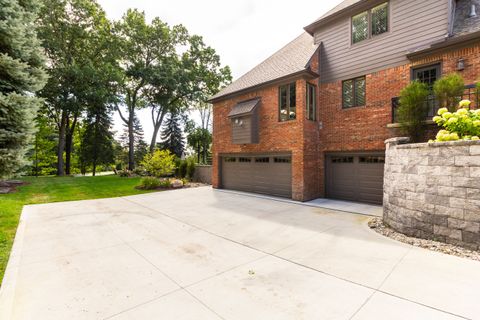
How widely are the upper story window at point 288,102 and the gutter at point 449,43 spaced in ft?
14.2

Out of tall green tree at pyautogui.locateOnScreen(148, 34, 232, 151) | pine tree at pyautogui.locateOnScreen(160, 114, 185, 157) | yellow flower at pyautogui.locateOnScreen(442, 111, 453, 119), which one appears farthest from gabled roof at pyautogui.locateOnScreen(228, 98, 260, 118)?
pine tree at pyautogui.locateOnScreen(160, 114, 185, 157)

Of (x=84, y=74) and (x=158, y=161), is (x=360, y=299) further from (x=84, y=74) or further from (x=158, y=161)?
(x=84, y=74)

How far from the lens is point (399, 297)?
10.2 feet

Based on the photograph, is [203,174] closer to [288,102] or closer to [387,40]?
[288,102]

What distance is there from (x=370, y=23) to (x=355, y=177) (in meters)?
6.35

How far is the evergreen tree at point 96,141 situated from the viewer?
29391mm

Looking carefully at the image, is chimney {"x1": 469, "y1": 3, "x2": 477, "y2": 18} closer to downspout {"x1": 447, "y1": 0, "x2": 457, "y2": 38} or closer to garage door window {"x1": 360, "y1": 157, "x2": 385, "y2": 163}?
downspout {"x1": 447, "y1": 0, "x2": 457, "y2": 38}

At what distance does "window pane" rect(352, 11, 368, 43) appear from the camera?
9.34 meters

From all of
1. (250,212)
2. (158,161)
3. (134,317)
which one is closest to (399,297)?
(134,317)

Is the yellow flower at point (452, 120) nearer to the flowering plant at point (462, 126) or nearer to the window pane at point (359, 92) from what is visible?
the flowering plant at point (462, 126)

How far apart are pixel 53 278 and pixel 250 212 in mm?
5603

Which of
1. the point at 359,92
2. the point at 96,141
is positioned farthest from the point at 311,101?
the point at 96,141

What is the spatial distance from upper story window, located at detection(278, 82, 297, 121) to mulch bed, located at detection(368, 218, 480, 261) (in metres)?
5.80

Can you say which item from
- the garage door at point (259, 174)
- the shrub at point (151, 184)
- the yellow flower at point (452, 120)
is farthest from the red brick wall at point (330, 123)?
the shrub at point (151, 184)
